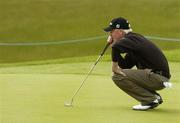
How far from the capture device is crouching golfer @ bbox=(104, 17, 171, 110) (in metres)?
6.98

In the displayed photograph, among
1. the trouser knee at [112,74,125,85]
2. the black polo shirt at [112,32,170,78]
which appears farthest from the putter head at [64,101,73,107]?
the black polo shirt at [112,32,170,78]

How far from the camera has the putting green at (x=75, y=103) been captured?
628 cm

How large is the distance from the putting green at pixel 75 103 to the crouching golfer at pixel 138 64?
0.22 m

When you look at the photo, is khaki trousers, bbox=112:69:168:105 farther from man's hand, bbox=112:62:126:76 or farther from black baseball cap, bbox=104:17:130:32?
black baseball cap, bbox=104:17:130:32

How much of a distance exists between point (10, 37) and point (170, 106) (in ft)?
58.4

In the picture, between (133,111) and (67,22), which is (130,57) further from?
(67,22)

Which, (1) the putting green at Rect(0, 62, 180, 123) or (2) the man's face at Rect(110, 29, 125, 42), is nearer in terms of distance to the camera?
(1) the putting green at Rect(0, 62, 180, 123)

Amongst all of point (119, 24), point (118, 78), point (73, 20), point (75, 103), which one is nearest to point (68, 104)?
point (75, 103)

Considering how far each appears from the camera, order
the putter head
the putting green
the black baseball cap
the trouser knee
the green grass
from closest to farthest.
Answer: the putting green, the black baseball cap, the trouser knee, the putter head, the green grass

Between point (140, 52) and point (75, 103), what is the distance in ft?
3.87

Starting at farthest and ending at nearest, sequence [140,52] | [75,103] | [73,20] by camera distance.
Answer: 1. [73,20]
2. [75,103]
3. [140,52]

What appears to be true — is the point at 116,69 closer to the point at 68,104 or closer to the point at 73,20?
the point at 68,104

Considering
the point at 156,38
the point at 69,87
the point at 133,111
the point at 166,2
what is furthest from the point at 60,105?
the point at 166,2

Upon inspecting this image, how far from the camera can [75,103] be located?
24.7 ft
